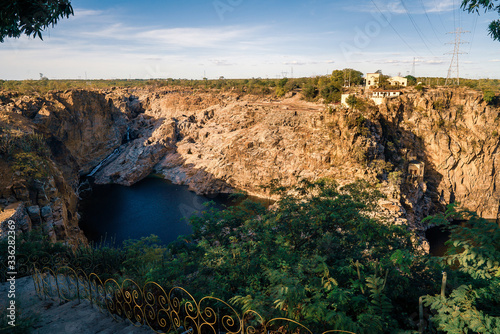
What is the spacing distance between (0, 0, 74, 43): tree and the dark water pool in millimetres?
23321

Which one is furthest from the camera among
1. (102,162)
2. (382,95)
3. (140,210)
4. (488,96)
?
(102,162)

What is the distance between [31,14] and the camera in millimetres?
5434

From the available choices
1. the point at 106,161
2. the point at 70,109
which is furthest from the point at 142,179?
the point at 70,109

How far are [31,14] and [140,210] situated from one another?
34.2 meters

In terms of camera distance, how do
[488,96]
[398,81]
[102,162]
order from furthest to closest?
[398,81] → [102,162] → [488,96]

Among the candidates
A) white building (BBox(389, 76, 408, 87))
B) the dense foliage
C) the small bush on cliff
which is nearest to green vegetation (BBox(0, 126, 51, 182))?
the dense foliage

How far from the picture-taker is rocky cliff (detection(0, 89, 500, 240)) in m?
35.2

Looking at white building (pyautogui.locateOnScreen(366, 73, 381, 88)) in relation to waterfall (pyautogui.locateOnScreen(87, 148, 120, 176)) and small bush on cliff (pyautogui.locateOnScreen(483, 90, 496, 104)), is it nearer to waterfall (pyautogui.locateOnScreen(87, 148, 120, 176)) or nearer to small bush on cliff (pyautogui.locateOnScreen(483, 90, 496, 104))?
small bush on cliff (pyautogui.locateOnScreen(483, 90, 496, 104))

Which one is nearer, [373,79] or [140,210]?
[140,210]

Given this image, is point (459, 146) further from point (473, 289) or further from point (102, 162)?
point (102, 162)

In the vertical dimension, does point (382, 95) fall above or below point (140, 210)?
above

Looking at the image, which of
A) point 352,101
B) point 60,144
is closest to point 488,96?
point 352,101

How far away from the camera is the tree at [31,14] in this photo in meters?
5.22

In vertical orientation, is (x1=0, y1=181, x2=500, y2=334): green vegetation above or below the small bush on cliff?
below
